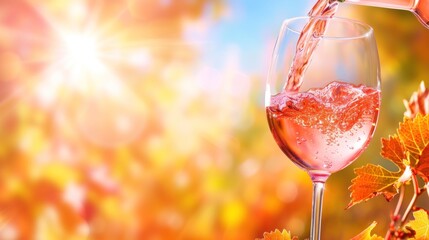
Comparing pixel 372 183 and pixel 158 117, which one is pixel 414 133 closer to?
pixel 372 183

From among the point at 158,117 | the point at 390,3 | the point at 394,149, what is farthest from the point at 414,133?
the point at 158,117

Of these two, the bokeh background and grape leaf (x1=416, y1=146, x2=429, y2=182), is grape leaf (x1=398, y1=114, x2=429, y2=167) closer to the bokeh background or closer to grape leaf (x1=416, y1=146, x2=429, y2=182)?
grape leaf (x1=416, y1=146, x2=429, y2=182)

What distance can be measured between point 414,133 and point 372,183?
1.6 inches

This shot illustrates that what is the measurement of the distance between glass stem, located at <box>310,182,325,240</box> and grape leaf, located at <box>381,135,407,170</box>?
0.21 ft

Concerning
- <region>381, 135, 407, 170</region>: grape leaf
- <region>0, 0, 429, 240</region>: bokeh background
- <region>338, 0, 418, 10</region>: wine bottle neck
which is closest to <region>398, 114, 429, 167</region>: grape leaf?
<region>381, 135, 407, 170</region>: grape leaf

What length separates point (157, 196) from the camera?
7.51 ft

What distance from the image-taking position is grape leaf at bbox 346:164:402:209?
41cm

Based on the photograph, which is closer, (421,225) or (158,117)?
(421,225)

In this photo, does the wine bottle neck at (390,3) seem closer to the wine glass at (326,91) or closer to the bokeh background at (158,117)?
the wine glass at (326,91)

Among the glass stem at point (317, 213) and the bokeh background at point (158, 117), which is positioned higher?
the bokeh background at point (158, 117)

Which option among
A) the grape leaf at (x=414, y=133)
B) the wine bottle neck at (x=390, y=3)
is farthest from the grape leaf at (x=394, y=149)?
the wine bottle neck at (x=390, y=3)

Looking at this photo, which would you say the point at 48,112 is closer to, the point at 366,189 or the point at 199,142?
the point at 199,142

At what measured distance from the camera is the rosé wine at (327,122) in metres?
0.49

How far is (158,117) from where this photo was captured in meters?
2.27
